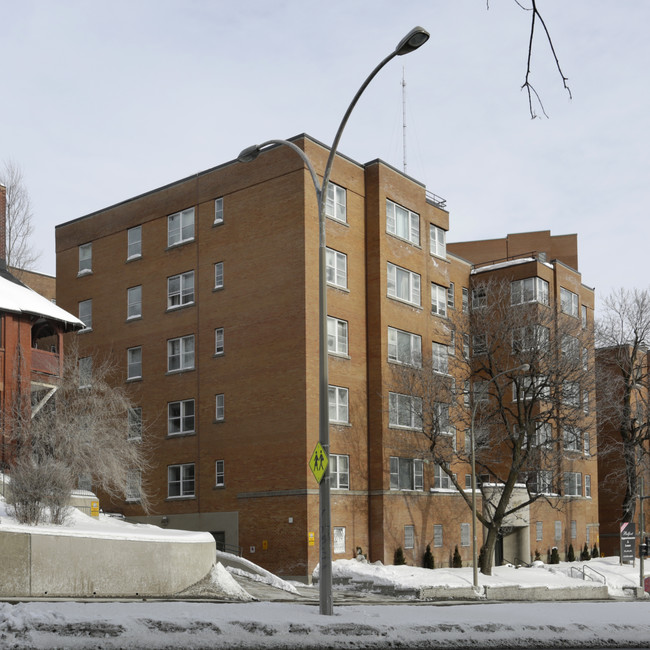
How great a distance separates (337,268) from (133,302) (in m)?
12.6

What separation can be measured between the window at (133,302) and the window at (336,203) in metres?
12.2

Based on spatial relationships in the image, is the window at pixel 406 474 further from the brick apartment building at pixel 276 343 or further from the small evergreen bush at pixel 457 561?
the small evergreen bush at pixel 457 561

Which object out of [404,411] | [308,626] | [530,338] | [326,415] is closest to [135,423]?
[404,411]

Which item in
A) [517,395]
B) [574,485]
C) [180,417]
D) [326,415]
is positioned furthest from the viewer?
[574,485]

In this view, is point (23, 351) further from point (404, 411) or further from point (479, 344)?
point (479, 344)

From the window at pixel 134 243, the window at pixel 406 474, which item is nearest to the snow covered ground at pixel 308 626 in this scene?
the window at pixel 406 474

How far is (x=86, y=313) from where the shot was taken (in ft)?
173

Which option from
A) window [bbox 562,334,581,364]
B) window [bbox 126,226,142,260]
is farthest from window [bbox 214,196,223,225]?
window [bbox 562,334,581,364]

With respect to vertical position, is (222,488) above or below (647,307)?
below

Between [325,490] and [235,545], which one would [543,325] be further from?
[325,490]

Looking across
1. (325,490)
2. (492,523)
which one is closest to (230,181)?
(492,523)

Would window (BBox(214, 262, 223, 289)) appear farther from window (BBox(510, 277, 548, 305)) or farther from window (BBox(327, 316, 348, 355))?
window (BBox(510, 277, 548, 305))

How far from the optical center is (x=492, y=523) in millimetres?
44219

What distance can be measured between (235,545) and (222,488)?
283cm
